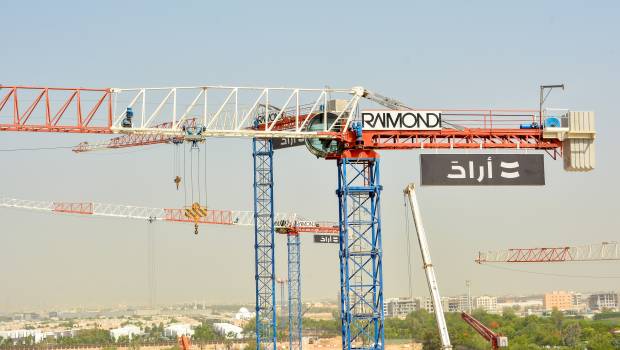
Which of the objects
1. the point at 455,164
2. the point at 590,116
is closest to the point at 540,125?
the point at 590,116

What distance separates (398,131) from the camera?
2024 inches

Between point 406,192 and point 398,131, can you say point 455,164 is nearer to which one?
point 398,131

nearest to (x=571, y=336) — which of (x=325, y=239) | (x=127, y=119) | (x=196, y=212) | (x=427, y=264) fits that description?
(x=325, y=239)

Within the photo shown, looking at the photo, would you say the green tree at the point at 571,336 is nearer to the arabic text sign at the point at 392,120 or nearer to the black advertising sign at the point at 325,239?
the black advertising sign at the point at 325,239

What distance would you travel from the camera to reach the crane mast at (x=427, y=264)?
178 ft

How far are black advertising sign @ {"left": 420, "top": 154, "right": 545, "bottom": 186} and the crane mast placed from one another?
6771 mm

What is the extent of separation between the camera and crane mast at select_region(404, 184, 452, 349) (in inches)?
2133

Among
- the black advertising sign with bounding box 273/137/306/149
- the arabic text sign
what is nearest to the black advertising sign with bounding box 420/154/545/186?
the arabic text sign

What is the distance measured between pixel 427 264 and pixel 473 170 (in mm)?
7574

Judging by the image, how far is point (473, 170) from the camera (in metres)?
49.4

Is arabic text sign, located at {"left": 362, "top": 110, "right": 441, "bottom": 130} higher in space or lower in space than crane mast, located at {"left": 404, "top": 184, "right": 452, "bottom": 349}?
higher

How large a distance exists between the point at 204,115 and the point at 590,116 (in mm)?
21652

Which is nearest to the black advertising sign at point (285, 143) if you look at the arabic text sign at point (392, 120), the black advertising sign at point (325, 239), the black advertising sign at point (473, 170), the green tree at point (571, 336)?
the arabic text sign at point (392, 120)

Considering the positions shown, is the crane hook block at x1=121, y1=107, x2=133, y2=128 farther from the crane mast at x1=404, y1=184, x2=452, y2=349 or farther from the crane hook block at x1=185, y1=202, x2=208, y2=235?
the crane hook block at x1=185, y1=202, x2=208, y2=235
